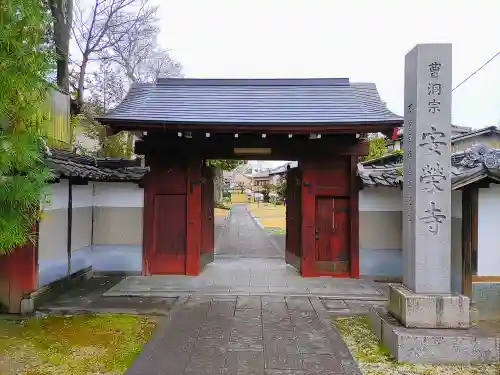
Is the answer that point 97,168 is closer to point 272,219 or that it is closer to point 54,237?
point 54,237

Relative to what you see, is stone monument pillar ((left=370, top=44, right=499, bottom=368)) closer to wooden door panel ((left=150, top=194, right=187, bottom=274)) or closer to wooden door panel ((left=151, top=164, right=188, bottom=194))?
wooden door panel ((left=150, top=194, right=187, bottom=274))

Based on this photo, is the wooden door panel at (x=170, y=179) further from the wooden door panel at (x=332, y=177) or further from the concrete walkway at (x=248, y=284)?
the wooden door panel at (x=332, y=177)

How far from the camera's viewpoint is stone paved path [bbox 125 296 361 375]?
13.5 ft

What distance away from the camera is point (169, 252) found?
8.64 m

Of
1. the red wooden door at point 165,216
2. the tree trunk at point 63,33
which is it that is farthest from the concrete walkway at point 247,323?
the tree trunk at point 63,33

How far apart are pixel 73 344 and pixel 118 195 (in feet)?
14.2

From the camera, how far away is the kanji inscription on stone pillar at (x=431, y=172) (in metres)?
4.74

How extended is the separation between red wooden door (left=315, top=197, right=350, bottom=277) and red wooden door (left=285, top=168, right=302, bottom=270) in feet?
1.61

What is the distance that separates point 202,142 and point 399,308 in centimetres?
540

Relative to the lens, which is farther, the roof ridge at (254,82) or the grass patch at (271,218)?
the grass patch at (271,218)

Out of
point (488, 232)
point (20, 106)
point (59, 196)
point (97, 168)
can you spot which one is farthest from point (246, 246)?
point (20, 106)

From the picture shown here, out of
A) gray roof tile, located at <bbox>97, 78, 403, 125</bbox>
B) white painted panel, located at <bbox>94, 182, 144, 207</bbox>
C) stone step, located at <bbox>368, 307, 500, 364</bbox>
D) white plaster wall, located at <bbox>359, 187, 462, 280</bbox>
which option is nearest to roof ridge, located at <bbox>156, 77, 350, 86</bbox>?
gray roof tile, located at <bbox>97, 78, 403, 125</bbox>

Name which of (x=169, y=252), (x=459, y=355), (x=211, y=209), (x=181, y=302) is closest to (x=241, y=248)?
(x=211, y=209)

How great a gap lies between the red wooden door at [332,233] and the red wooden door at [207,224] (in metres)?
2.73
